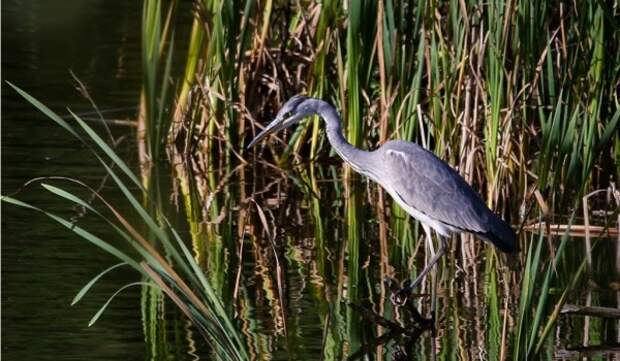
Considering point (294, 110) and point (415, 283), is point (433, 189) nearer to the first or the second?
point (415, 283)

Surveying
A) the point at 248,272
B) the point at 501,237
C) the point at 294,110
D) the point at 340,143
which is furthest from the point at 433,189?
the point at 248,272

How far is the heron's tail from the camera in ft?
21.2

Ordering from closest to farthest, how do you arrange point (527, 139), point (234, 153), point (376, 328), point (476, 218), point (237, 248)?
point (376, 328)
point (476, 218)
point (237, 248)
point (527, 139)
point (234, 153)

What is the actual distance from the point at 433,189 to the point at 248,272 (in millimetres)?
945

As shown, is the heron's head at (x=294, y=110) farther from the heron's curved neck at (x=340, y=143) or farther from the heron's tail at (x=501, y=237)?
the heron's tail at (x=501, y=237)

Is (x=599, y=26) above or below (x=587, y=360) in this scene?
above

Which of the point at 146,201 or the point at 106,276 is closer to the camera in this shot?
the point at 106,276

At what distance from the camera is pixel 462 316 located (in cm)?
633

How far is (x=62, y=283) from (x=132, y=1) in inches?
359

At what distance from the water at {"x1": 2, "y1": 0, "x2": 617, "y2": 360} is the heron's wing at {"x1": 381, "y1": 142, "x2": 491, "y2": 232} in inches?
14.4

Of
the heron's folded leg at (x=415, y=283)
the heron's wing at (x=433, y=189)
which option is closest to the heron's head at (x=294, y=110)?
the heron's wing at (x=433, y=189)

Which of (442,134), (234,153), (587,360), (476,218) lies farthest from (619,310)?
(234,153)

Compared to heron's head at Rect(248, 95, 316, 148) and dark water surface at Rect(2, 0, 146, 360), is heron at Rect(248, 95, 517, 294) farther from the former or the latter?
dark water surface at Rect(2, 0, 146, 360)

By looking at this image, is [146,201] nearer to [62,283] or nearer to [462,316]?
[62,283]
